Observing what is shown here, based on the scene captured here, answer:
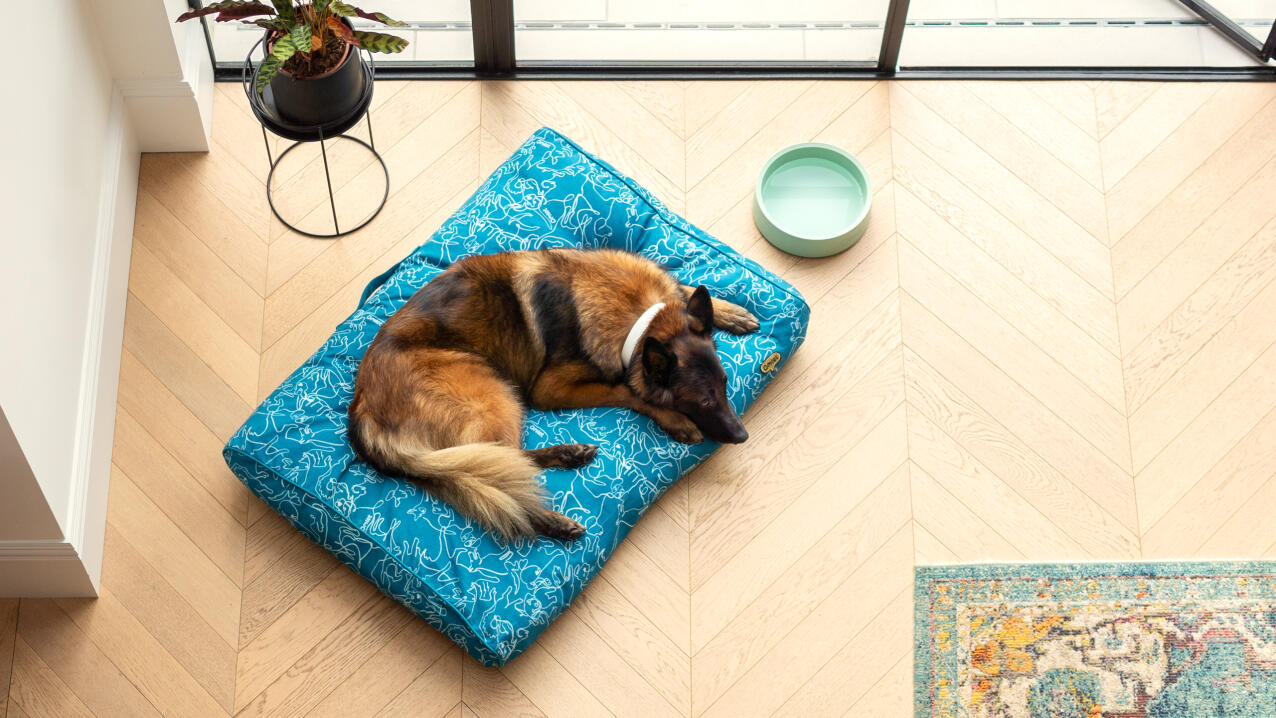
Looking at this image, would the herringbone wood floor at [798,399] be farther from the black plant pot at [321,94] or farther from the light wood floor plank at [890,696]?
the black plant pot at [321,94]

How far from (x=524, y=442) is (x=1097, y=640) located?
1.45 metres

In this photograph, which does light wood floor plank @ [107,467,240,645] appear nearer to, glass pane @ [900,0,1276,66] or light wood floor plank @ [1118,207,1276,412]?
light wood floor plank @ [1118,207,1276,412]

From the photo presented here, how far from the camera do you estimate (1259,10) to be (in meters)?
3.91

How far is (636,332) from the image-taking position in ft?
10.1

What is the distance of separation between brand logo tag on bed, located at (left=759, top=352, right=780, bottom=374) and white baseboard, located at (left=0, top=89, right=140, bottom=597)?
1.65 m

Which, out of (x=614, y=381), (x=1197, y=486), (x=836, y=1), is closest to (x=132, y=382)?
(x=614, y=381)

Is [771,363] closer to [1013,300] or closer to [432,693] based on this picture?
[1013,300]

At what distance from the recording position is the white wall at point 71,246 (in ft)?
8.84

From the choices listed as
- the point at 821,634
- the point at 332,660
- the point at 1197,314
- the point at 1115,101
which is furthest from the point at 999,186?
the point at 332,660

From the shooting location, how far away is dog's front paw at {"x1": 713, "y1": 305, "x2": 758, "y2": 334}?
3.26m

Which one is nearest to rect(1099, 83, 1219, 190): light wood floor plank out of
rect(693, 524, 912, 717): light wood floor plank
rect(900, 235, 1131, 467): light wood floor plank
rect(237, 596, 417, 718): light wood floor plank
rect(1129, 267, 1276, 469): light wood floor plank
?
rect(1129, 267, 1276, 469): light wood floor plank

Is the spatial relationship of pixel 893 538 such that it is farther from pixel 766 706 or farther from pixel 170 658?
pixel 170 658

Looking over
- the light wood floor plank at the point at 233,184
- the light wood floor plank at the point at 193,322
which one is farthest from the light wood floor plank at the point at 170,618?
the light wood floor plank at the point at 233,184

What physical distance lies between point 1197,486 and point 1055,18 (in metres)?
1.53
